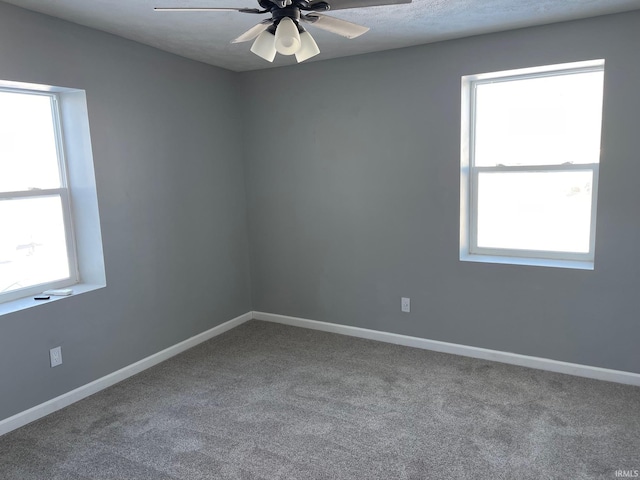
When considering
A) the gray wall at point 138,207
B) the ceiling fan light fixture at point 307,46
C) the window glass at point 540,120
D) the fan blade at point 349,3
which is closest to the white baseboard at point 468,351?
→ the gray wall at point 138,207

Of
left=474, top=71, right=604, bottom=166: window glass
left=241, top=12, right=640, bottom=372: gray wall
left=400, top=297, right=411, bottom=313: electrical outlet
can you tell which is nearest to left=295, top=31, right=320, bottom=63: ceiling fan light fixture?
left=241, top=12, right=640, bottom=372: gray wall

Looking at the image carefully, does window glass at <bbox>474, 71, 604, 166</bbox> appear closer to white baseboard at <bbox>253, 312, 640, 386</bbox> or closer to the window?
the window

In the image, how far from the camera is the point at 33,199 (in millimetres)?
3088

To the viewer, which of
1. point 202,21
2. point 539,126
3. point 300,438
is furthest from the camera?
point 539,126

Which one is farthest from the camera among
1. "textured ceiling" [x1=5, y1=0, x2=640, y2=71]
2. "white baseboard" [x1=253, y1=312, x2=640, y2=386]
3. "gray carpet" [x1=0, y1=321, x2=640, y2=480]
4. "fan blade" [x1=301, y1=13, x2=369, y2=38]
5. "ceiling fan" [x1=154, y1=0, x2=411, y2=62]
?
"white baseboard" [x1=253, y1=312, x2=640, y2=386]

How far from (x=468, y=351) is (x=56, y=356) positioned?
2.95 metres

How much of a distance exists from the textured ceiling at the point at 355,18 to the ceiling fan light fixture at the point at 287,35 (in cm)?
86

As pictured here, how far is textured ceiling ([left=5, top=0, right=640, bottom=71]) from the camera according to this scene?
2.66m

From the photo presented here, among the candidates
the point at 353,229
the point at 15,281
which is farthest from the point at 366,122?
the point at 15,281

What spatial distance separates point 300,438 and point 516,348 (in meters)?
1.84

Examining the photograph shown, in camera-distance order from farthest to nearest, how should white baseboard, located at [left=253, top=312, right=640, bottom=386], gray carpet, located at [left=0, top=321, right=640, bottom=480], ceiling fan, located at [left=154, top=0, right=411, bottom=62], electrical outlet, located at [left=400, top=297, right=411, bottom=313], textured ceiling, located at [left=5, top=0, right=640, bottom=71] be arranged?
1. electrical outlet, located at [left=400, top=297, right=411, bottom=313]
2. white baseboard, located at [left=253, top=312, right=640, bottom=386]
3. textured ceiling, located at [left=5, top=0, right=640, bottom=71]
4. gray carpet, located at [left=0, top=321, right=640, bottom=480]
5. ceiling fan, located at [left=154, top=0, right=411, bottom=62]

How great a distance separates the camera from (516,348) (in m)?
3.54

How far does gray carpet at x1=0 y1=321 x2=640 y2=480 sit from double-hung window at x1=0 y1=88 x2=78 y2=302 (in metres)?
0.90

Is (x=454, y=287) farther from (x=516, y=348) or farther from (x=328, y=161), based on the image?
(x=328, y=161)
